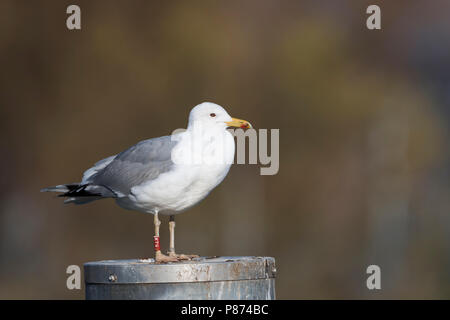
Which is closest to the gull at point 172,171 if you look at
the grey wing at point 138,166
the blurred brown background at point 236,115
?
the grey wing at point 138,166

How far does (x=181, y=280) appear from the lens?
3521 millimetres

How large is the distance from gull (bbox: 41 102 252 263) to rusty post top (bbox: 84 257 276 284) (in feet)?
2.17

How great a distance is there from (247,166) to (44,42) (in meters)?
4.38

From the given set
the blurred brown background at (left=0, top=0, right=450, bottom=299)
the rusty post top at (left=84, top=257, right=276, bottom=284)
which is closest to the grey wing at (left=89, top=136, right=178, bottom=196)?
the rusty post top at (left=84, top=257, right=276, bottom=284)

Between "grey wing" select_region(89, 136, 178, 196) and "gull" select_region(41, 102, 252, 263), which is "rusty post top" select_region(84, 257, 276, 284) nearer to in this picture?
"gull" select_region(41, 102, 252, 263)

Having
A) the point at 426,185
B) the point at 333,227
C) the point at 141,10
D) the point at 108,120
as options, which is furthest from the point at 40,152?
the point at 426,185

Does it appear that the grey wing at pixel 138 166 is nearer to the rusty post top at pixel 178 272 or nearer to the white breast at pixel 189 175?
the white breast at pixel 189 175

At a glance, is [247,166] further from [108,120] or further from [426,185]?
[426,185]

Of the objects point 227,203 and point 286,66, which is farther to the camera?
point 286,66

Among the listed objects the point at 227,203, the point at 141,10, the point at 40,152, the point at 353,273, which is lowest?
the point at 353,273

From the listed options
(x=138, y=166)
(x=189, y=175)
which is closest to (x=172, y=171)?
(x=189, y=175)

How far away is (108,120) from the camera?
1422 cm

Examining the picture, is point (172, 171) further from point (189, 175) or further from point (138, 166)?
point (138, 166)

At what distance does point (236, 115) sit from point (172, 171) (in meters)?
9.26
